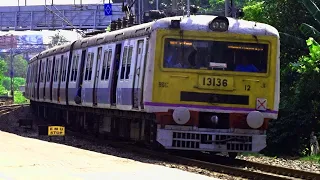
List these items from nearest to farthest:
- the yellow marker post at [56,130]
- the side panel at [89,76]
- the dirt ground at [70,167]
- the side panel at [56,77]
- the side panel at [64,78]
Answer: the dirt ground at [70,167] → the side panel at [89,76] → the yellow marker post at [56,130] → the side panel at [64,78] → the side panel at [56,77]

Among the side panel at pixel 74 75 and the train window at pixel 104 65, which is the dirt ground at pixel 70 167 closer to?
the train window at pixel 104 65

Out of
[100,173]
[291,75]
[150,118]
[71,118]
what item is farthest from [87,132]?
[100,173]

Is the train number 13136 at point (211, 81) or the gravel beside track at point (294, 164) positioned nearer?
the gravel beside track at point (294, 164)

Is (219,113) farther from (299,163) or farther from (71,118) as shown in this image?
(71,118)

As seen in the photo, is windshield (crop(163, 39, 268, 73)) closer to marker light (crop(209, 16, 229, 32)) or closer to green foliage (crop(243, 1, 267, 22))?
marker light (crop(209, 16, 229, 32))

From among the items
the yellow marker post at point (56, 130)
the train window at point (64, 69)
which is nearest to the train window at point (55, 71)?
the train window at point (64, 69)

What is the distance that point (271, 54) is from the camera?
1545 centimetres

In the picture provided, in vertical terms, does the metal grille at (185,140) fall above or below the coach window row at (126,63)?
below

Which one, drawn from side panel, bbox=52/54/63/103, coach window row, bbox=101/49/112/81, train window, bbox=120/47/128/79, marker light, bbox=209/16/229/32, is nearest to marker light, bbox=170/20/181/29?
marker light, bbox=209/16/229/32

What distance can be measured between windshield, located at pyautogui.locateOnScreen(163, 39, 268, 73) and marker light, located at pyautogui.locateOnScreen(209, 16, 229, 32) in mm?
284

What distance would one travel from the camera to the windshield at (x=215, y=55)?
15.1m

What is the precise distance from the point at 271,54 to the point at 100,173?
5561 millimetres

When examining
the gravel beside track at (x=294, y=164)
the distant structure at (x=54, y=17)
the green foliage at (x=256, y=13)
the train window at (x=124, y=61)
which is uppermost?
the distant structure at (x=54, y=17)

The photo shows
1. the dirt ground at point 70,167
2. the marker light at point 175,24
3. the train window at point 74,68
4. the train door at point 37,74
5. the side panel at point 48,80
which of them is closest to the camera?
the dirt ground at point 70,167
